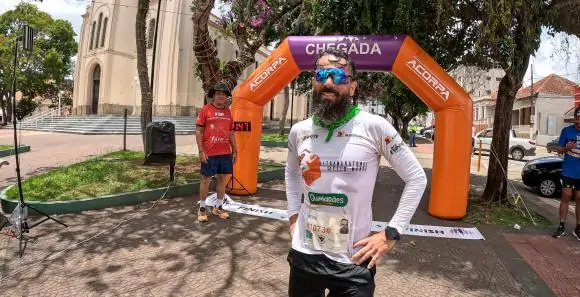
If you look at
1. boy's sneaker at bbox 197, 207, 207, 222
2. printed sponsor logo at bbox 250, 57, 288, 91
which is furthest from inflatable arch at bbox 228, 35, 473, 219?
boy's sneaker at bbox 197, 207, 207, 222

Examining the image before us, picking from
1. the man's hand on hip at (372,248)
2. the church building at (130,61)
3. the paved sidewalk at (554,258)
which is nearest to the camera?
the man's hand on hip at (372,248)

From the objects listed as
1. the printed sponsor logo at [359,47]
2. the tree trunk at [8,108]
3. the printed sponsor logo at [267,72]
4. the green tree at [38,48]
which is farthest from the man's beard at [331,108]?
the tree trunk at [8,108]

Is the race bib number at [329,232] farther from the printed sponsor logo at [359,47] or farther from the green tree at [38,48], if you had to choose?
the green tree at [38,48]

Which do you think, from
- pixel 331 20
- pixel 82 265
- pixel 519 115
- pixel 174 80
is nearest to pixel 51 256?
pixel 82 265

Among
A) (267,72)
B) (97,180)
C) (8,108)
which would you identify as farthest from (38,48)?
(267,72)

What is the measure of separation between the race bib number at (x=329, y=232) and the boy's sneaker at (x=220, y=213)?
12.9 ft

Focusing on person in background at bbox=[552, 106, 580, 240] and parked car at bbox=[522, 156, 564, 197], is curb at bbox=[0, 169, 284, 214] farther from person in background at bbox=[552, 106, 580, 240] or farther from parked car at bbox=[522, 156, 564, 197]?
parked car at bbox=[522, 156, 564, 197]

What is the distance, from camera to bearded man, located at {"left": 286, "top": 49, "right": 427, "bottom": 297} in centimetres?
196

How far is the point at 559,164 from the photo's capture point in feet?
32.4

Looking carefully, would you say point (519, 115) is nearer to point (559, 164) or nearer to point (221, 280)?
point (559, 164)

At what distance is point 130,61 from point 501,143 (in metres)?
33.9

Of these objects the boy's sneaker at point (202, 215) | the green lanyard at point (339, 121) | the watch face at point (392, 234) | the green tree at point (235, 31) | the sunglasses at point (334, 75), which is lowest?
the boy's sneaker at point (202, 215)

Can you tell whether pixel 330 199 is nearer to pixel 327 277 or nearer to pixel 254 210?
pixel 327 277

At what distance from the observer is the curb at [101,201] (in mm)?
5730
